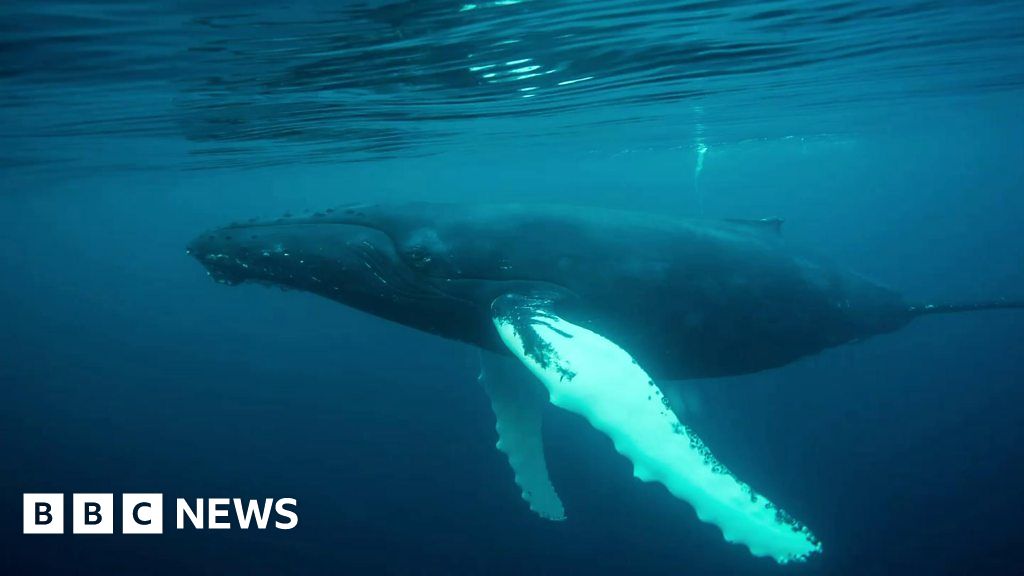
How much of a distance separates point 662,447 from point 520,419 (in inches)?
187

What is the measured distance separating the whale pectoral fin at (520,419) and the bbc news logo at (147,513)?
6.72 m

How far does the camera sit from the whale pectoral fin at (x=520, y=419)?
983 centimetres

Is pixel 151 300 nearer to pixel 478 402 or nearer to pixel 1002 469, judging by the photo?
pixel 478 402

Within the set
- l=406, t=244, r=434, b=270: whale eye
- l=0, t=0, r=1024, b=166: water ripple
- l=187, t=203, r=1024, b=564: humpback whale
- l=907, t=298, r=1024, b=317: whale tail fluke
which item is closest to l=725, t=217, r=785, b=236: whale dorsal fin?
l=187, t=203, r=1024, b=564: humpback whale

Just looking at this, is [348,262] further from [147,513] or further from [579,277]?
Answer: [147,513]

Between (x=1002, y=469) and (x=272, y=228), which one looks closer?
(x=272, y=228)

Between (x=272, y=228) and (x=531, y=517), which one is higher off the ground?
(x=272, y=228)

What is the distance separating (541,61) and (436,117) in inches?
301

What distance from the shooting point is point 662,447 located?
545 centimetres

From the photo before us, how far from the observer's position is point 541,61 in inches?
560

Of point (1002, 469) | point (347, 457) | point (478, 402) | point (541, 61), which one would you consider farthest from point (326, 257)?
point (1002, 469)

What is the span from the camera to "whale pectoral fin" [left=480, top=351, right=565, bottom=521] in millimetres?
9828

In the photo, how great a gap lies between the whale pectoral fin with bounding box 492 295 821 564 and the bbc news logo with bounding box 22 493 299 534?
1070 cm

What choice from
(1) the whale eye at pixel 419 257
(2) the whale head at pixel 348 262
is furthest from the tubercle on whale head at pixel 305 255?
(1) the whale eye at pixel 419 257
